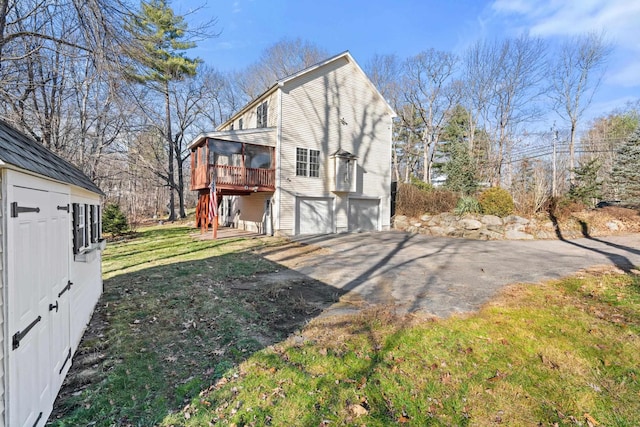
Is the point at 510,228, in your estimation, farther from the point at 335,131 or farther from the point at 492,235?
the point at 335,131

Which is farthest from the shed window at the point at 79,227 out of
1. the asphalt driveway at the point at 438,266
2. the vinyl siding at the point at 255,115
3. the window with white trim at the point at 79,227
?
the vinyl siding at the point at 255,115

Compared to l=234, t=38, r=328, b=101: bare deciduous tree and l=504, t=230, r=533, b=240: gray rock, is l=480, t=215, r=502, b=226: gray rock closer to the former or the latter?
l=504, t=230, r=533, b=240: gray rock

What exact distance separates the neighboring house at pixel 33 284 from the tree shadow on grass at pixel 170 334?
30 cm

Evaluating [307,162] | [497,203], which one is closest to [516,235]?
[497,203]

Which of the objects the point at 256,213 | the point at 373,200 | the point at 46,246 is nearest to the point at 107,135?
the point at 256,213

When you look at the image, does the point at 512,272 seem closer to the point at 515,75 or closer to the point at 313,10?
the point at 313,10

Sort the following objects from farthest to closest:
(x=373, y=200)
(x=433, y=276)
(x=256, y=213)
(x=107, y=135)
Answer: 1. (x=107, y=135)
2. (x=373, y=200)
3. (x=256, y=213)
4. (x=433, y=276)

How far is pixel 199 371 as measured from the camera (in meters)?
3.35

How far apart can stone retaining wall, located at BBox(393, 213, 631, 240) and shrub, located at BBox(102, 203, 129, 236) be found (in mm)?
16863

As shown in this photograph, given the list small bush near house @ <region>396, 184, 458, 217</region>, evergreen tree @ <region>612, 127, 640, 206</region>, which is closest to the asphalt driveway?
small bush near house @ <region>396, 184, 458, 217</region>

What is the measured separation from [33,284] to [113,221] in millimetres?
15961

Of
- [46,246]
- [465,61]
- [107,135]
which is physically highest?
[465,61]

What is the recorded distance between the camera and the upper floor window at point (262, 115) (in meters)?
15.9

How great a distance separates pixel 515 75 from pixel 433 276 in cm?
2435
